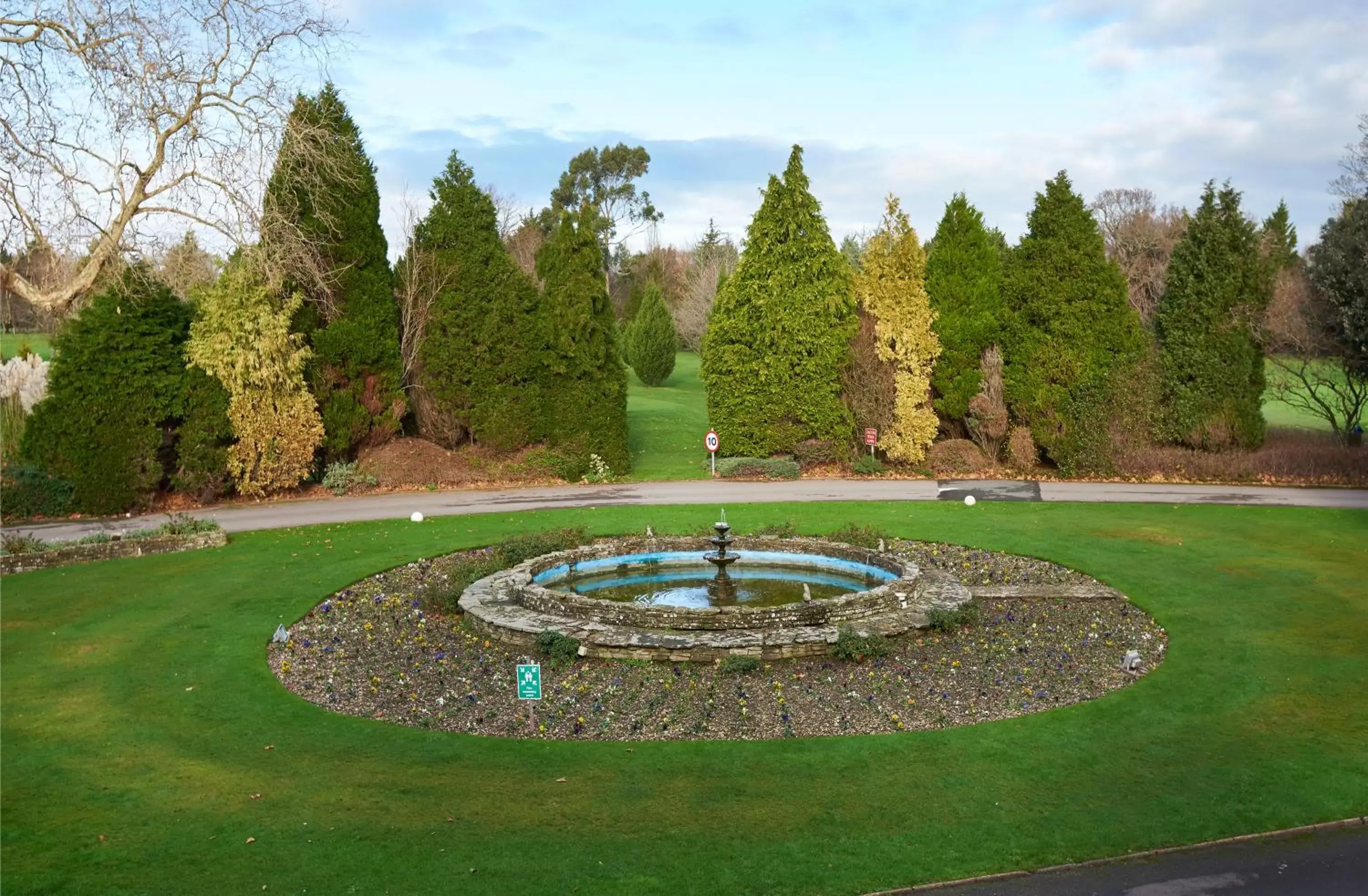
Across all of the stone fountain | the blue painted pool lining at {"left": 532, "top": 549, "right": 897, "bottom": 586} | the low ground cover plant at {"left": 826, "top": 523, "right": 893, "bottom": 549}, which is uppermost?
the stone fountain

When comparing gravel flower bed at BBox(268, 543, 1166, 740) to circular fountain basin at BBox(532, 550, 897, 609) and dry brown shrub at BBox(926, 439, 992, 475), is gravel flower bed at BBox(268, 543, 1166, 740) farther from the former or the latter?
dry brown shrub at BBox(926, 439, 992, 475)

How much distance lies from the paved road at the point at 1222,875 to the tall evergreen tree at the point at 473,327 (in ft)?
63.5

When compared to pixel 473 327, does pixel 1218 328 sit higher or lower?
lower

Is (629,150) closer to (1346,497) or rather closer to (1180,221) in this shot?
(1180,221)

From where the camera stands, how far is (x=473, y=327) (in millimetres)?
23750

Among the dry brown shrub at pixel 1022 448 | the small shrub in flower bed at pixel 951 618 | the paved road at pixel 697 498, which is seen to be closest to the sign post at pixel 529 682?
the small shrub in flower bed at pixel 951 618

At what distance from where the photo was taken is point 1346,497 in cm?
1952

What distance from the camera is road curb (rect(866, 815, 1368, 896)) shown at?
5754 mm

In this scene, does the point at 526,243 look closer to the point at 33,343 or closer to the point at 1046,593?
the point at 33,343

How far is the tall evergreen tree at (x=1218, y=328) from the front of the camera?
21.8 meters

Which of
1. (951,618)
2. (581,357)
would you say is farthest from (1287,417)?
(951,618)

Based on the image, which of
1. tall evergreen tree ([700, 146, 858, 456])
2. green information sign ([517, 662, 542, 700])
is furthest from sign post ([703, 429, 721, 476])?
green information sign ([517, 662, 542, 700])

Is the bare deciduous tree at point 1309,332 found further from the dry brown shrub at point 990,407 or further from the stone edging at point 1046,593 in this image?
the stone edging at point 1046,593

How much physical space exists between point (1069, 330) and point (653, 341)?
22.1 m
